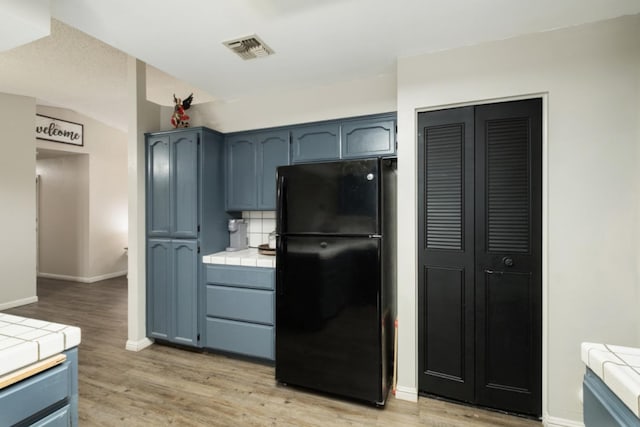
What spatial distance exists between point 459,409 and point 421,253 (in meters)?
1.08

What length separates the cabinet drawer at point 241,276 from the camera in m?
2.63

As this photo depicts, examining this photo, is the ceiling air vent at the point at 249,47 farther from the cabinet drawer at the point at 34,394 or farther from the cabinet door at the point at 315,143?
the cabinet drawer at the point at 34,394

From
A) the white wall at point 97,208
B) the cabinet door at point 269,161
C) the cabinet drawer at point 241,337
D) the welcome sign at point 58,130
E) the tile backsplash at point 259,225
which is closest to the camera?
the cabinet drawer at point 241,337

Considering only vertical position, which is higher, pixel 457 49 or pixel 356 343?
pixel 457 49

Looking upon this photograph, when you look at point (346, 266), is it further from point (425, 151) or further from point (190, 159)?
point (190, 159)

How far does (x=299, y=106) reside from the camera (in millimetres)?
2979

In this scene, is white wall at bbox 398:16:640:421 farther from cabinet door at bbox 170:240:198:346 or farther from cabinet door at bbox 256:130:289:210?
cabinet door at bbox 170:240:198:346

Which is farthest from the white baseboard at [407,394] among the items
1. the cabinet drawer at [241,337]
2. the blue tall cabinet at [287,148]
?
the blue tall cabinet at [287,148]

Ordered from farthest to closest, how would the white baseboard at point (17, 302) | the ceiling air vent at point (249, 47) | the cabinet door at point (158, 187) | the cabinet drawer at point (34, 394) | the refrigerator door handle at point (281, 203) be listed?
the white baseboard at point (17, 302) < the cabinet door at point (158, 187) < the refrigerator door handle at point (281, 203) < the ceiling air vent at point (249, 47) < the cabinet drawer at point (34, 394)

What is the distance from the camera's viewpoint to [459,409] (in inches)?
82.4

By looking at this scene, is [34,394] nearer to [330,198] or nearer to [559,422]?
[330,198]

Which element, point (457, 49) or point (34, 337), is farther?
point (457, 49)

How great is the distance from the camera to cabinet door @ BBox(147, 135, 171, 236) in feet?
9.84

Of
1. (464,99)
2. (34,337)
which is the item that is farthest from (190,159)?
(464,99)
